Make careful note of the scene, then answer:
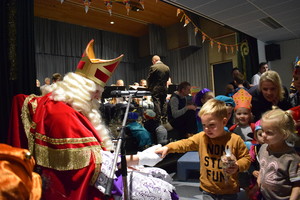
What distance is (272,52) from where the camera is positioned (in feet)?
28.9

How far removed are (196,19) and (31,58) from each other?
9.11 metres

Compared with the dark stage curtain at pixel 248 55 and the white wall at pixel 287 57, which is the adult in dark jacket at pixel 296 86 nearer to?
the dark stage curtain at pixel 248 55

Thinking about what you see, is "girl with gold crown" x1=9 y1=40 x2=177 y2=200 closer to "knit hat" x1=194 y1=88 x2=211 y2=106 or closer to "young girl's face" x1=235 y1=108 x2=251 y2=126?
"young girl's face" x1=235 y1=108 x2=251 y2=126

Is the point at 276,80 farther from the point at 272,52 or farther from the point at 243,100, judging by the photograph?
the point at 272,52

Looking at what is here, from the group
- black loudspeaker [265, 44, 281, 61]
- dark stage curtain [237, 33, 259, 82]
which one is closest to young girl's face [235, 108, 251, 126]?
dark stage curtain [237, 33, 259, 82]

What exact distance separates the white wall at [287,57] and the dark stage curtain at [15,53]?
29.1 feet

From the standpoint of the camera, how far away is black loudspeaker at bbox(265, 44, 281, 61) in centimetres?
879

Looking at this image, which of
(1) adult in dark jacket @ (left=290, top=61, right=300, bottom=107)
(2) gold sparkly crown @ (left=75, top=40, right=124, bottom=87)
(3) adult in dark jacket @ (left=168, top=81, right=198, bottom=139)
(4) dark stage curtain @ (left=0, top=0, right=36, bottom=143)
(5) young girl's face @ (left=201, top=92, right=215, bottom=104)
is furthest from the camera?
(3) adult in dark jacket @ (left=168, top=81, right=198, bottom=139)

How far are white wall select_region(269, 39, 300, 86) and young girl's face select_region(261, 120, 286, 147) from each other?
8.46 metres

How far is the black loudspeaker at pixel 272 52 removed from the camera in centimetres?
879

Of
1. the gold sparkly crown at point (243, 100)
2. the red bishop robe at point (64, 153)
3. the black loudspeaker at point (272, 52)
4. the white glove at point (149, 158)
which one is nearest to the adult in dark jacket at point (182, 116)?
the gold sparkly crown at point (243, 100)

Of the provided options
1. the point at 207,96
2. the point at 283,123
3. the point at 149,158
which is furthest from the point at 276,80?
the point at 149,158

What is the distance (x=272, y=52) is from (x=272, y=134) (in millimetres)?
8329

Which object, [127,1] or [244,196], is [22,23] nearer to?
[127,1]
